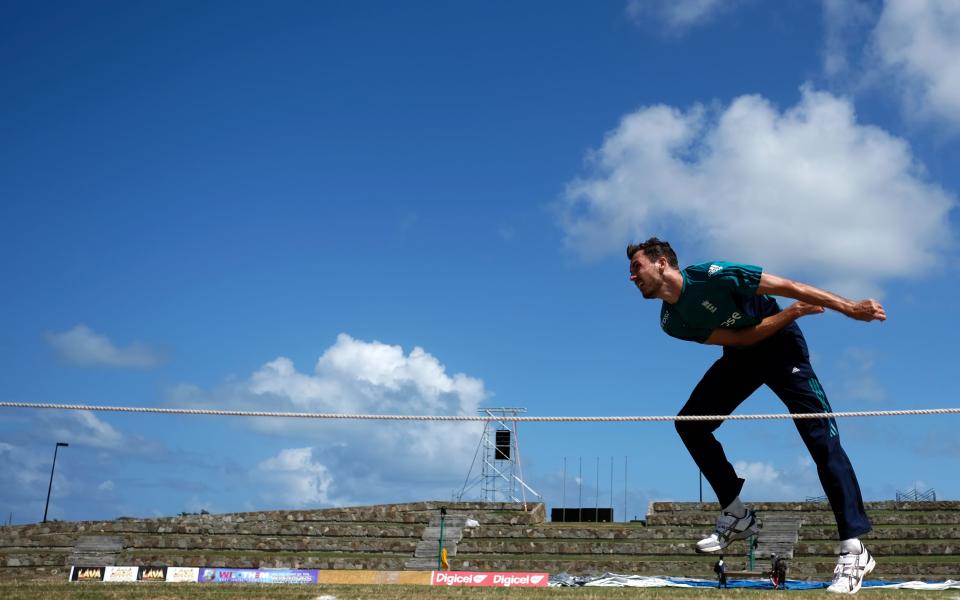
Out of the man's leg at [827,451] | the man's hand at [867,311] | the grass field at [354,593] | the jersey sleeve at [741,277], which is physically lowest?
the grass field at [354,593]

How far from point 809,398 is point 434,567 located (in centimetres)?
1970

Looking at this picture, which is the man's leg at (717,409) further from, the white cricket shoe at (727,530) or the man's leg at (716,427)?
the white cricket shoe at (727,530)

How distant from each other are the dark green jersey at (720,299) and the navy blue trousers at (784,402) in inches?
9.4

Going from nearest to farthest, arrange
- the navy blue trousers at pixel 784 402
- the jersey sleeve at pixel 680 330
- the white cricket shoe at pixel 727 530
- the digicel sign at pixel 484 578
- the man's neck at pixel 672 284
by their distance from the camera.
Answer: the navy blue trousers at pixel 784 402 → the man's neck at pixel 672 284 → the jersey sleeve at pixel 680 330 → the white cricket shoe at pixel 727 530 → the digicel sign at pixel 484 578

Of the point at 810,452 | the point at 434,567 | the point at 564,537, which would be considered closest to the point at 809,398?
the point at 810,452

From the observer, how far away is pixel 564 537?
25.9 meters

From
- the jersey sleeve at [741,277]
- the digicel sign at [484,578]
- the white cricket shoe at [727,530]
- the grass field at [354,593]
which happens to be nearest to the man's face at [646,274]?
the jersey sleeve at [741,277]

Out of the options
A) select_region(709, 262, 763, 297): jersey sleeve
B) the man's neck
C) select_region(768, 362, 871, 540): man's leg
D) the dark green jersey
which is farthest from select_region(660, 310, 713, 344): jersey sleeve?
select_region(768, 362, 871, 540): man's leg

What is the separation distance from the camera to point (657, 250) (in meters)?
5.81

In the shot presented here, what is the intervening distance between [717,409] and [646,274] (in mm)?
1123

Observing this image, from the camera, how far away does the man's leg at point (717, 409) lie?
236 inches

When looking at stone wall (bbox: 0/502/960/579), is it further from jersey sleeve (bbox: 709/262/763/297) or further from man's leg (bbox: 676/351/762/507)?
jersey sleeve (bbox: 709/262/763/297)

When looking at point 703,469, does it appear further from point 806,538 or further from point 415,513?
point 415,513

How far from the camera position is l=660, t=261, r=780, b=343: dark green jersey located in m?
5.57
